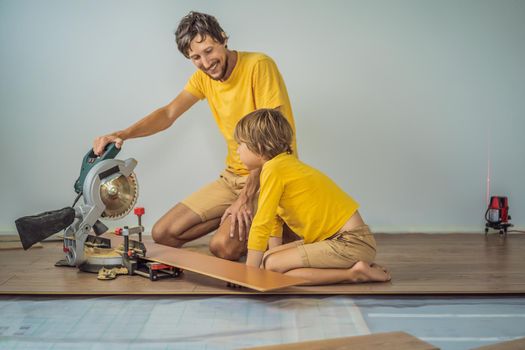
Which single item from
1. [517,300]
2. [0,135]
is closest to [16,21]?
[0,135]

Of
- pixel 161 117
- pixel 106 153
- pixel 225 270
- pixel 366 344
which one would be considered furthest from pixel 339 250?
pixel 161 117

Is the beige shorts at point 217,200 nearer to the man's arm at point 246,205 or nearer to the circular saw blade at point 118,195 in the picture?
the man's arm at point 246,205

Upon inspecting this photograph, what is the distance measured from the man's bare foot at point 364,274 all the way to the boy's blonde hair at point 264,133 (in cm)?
66

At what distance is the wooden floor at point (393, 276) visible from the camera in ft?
10.2

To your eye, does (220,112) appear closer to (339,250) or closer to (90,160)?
(90,160)

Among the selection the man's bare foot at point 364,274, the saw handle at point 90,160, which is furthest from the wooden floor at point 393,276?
the saw handle at point 90,160

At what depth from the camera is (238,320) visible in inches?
108

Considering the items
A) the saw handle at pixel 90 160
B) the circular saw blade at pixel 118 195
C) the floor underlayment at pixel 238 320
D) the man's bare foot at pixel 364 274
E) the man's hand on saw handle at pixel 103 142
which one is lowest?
the floor underlayment at pixel 238 320

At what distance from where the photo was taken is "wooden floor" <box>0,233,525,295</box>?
10.2 ft

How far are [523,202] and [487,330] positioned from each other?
2.71m

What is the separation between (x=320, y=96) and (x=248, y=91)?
1322 mm

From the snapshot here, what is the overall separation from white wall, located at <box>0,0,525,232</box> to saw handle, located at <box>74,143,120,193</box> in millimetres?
1540

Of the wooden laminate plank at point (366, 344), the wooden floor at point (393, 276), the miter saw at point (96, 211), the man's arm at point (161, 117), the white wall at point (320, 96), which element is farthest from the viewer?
the white wall at point (320, 96)

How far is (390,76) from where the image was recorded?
5020 millimetres
